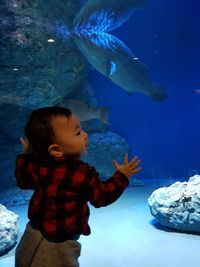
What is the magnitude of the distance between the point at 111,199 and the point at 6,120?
523 centimetres

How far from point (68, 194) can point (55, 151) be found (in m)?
0.21

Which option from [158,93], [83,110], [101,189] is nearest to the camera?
[101,189]

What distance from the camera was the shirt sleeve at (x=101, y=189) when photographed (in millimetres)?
1584

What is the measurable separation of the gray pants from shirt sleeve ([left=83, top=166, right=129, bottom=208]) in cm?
25

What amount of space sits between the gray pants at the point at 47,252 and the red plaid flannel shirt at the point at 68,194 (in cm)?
4

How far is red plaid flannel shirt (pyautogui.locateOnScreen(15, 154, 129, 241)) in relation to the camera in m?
1.60

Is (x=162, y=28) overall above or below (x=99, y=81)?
above

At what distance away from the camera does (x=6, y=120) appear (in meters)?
6.50

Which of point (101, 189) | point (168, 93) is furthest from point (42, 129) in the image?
point (168, 93)

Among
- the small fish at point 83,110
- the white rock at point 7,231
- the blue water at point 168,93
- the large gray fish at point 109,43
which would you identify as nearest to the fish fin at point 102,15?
the large gray fish at point 109,43

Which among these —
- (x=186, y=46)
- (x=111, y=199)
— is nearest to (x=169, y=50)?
(x=186, y=46)

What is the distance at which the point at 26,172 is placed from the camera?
5.64 ft

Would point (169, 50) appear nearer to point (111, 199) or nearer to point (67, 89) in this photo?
point (67, 89)

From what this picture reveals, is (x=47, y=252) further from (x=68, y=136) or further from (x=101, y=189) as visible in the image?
(x=68, y=136)
